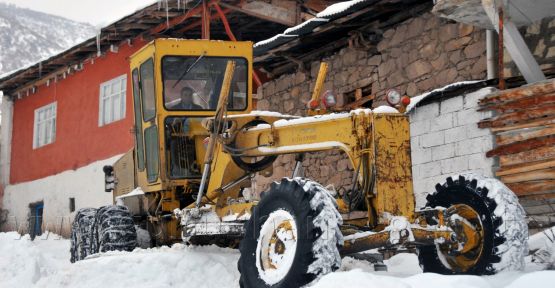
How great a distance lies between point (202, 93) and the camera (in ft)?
29.0

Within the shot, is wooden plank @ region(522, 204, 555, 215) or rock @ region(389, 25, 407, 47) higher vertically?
rock @ region(389, 25, 407, 47)

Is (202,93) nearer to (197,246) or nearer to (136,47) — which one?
(197,246)

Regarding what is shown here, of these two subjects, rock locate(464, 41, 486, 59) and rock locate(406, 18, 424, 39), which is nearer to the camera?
rock locate(464, 41, 486, 59)

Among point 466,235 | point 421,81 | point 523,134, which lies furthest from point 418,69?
point 466,235

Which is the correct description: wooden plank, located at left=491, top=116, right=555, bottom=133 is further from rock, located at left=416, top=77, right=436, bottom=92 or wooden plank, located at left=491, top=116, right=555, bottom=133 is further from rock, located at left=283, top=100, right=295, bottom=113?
rock, located at left=283, top=100, right=295, bottom=113

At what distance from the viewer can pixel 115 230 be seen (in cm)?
848

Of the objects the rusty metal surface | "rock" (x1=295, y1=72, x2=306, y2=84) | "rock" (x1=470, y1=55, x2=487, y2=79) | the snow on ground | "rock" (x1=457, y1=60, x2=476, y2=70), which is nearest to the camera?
the rusty metal surface

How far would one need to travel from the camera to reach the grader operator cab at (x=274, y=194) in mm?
5488

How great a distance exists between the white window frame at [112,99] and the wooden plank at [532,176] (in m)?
11.9

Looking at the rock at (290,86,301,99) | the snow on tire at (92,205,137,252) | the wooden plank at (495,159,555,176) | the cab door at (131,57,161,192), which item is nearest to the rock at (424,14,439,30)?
the wooden plank at (495,159,555,176)

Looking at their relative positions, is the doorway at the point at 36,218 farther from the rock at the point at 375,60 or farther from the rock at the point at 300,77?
the rock at the point at 375,60

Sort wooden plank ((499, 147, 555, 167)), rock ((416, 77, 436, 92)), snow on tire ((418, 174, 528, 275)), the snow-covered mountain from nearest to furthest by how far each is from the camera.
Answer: snow on tire ((418, 174, 528, 275)) → wooden plank ((499, 147, 555, 167)) → rock ((416, 77, 436, 92)) → the snow-covered mountain

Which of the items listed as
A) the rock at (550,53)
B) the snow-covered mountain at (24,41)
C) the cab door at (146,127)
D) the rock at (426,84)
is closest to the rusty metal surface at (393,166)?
the cab door at (146,127)

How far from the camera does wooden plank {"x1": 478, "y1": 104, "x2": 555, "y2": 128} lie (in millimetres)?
7559
